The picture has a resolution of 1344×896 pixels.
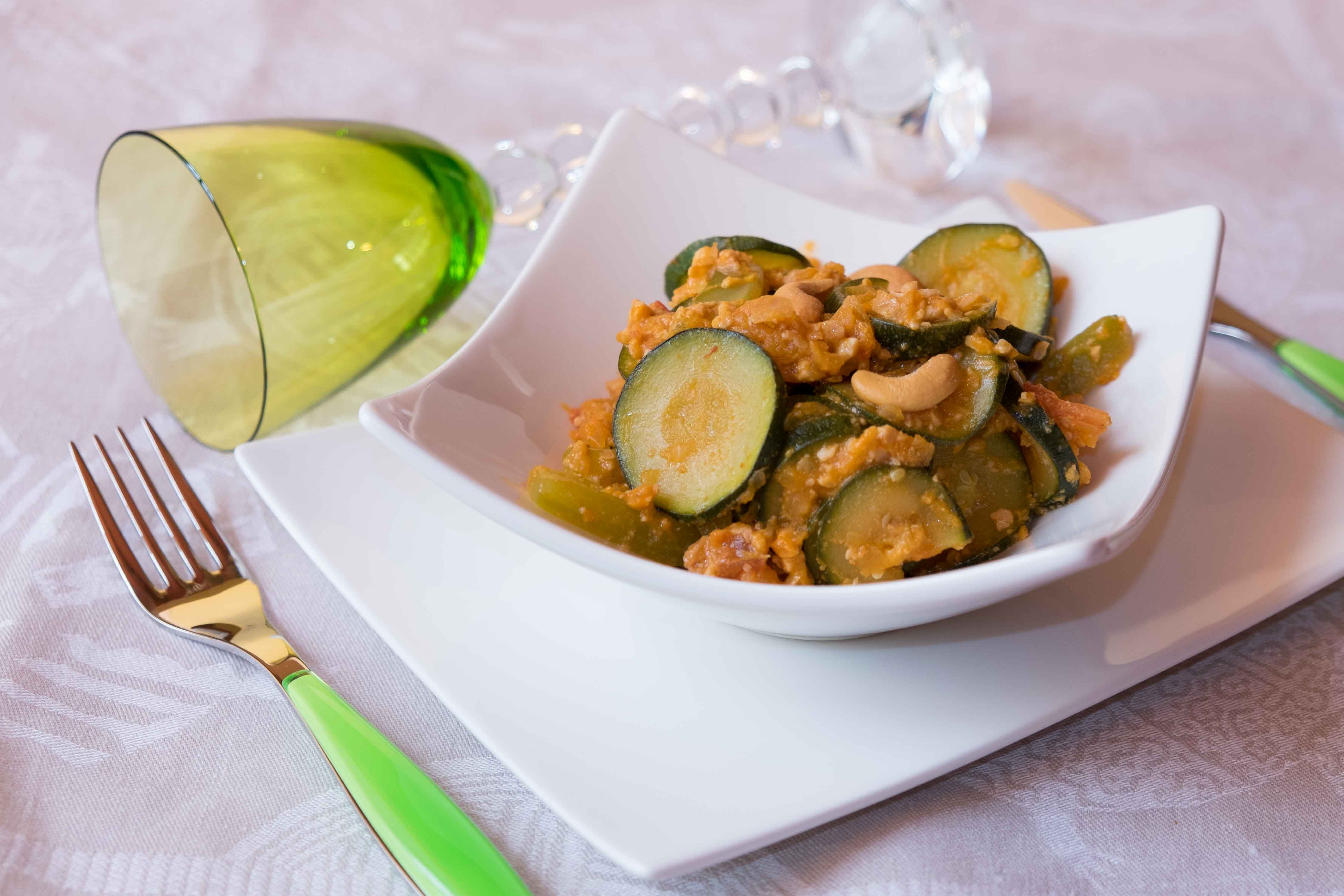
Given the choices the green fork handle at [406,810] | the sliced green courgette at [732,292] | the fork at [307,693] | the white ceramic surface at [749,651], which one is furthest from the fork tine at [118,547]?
the sliced green courgette at [732,292]

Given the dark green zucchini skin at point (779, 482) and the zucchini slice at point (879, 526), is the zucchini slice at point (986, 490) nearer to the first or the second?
the zucchini slice at point (879, 526)

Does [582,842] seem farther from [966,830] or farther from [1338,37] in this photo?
[1338,37]

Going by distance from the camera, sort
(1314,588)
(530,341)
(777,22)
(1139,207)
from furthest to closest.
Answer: (777,22)
(1139,207)
(530,341)
(1314,588)

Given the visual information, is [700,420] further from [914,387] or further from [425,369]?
[425,369]

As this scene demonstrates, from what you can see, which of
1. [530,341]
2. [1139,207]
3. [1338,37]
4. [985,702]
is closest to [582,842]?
[985,702]

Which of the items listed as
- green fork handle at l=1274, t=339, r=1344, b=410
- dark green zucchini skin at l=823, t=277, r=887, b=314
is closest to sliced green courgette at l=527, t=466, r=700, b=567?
dark green zucchini skin at l=823, t=277, r=887, b=314

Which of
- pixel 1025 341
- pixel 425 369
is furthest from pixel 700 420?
pixel 425 369

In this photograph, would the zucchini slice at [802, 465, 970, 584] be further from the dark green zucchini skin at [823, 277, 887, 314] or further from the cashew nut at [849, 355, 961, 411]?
the dark green zucchini skin at [823, 277, 887, 314]
